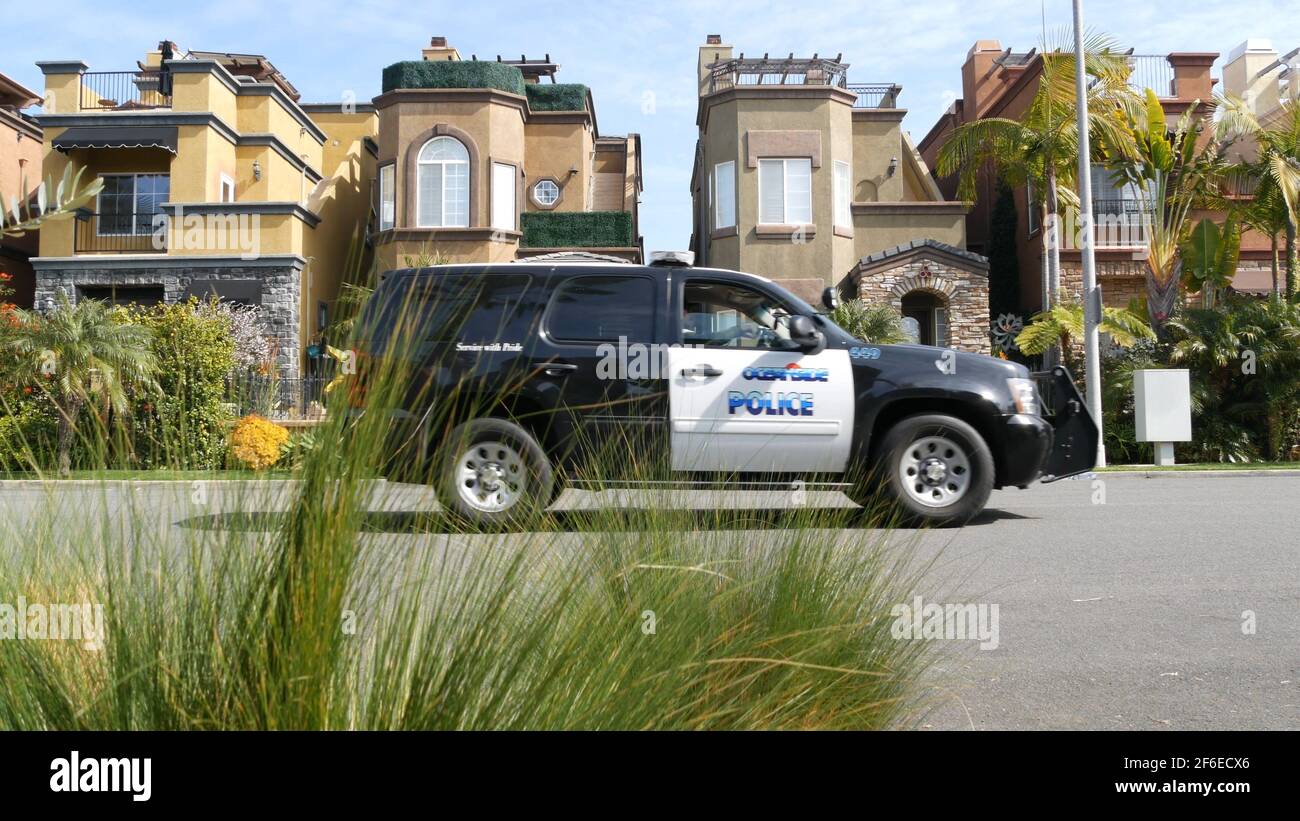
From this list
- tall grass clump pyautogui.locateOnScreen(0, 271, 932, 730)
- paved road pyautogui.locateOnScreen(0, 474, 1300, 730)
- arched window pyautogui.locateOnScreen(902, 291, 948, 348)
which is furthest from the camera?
arched window pyautogui.locateOnScreen(902, 291, 948, 348)

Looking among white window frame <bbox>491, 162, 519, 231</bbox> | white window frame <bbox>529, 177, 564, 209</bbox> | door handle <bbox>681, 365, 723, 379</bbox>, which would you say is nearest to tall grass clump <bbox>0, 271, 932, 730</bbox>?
door handle <bbox>681, 365, 723, 379</bbox>

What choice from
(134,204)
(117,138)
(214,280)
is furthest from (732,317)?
(134,204)

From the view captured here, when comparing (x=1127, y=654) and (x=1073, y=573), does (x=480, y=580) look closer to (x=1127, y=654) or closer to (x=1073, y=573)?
(x=1127, y=654)

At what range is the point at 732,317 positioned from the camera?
9.17 m

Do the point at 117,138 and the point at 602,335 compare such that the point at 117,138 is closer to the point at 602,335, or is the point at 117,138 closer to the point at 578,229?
the point at 578,229

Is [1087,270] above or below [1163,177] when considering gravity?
below

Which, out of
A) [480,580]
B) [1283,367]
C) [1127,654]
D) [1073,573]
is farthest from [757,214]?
[480,580]

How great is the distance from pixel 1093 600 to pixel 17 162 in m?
34.7

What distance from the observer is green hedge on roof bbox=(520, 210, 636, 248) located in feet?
92.9

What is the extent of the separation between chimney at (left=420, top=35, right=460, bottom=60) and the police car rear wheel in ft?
95.0

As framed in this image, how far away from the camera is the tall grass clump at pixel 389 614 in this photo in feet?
6.76

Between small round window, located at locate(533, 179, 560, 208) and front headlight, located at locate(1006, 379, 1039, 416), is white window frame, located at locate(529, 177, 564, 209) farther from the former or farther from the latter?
front headlight, located at locate(1006, 379, 1039, 416)

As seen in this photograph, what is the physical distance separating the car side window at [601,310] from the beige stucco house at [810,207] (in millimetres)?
17165
